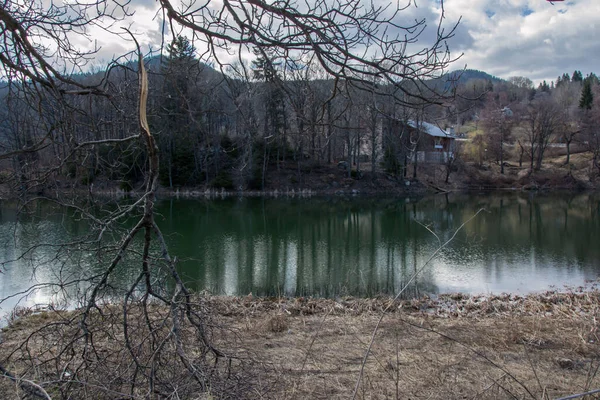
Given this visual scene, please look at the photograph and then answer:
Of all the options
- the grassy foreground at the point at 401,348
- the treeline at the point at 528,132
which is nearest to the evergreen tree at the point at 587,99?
the treeline at the point at 528,132

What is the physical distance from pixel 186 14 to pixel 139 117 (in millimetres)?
1020

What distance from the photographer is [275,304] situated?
9016mm

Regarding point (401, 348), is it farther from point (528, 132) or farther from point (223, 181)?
point (528, 132)

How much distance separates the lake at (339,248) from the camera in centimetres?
1135

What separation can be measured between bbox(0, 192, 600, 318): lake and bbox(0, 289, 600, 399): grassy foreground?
4.63 ft

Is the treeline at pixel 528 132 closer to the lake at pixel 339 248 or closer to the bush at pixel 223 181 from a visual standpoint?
the lake at pixel 339 248

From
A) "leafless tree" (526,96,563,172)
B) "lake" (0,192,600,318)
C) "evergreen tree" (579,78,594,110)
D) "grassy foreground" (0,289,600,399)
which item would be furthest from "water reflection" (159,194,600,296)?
"evergreen tree" (579,78,594,110)

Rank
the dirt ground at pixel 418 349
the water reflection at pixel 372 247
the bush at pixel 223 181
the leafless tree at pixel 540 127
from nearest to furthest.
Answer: the dirt ground at pixel 418 349 < the water reflection at pixel 372 247 < the bush at pixel 223 181 < the leafless tree at pixel 540 127

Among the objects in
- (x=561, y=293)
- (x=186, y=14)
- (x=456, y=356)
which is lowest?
(x=561, y=293)

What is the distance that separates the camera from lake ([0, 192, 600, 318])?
1135 cm

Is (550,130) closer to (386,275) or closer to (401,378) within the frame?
(386,275)

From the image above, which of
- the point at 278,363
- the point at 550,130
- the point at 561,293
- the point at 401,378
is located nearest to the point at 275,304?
the point at 278,363

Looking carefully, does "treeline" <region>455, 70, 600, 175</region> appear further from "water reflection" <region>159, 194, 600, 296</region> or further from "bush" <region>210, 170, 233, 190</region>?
"bush" <region>210, 170, 233, 190</region>

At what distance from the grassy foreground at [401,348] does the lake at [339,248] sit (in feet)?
4.63
